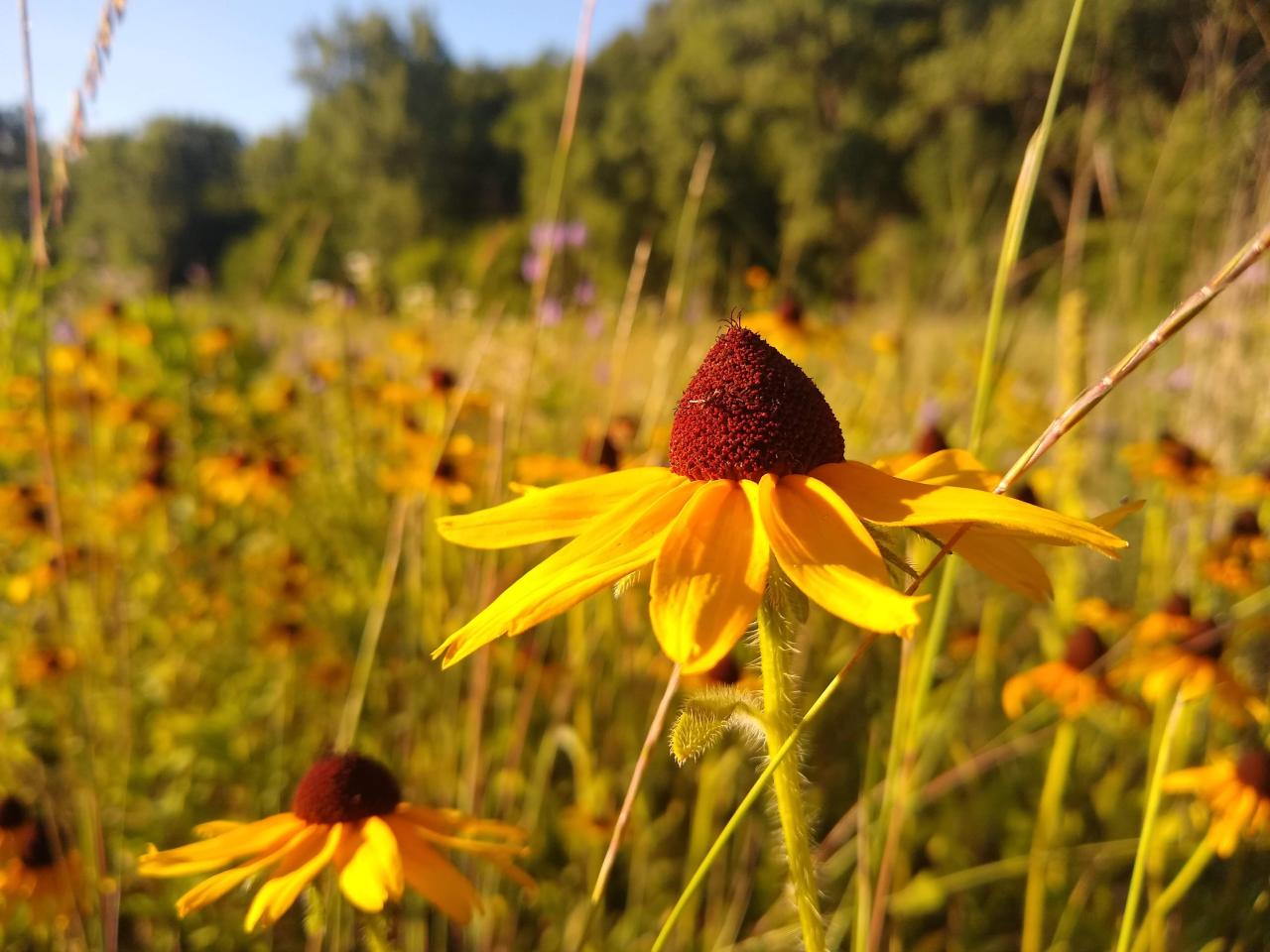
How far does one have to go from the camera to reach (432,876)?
0.80 m

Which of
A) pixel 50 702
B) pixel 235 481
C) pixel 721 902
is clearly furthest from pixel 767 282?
pixel 50 702

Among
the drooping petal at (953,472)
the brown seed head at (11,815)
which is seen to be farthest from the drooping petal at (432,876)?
the brown seed head at (11,815)

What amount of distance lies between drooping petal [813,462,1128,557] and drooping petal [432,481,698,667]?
0.12m

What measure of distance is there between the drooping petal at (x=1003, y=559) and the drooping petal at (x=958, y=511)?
0.04 m

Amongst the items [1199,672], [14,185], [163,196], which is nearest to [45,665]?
[14,185]

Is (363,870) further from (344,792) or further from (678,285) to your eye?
(678,285)

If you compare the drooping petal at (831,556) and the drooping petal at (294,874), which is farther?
the drooping petal at (294,874)

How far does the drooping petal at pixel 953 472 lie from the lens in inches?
26.8

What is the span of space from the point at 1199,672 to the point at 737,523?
1.12 m

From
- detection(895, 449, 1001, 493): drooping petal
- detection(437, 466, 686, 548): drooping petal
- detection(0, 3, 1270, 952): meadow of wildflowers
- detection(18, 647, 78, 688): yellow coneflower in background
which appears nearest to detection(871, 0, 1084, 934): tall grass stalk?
detection(0, 3, 1270, 952): meadow of wildflowers

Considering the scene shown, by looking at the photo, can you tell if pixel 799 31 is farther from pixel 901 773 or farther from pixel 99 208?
pixel 99 208

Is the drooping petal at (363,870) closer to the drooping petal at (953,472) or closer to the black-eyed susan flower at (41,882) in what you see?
the drooping petal at (953,472)

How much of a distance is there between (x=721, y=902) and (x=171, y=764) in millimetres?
1165

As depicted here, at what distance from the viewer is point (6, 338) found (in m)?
1.56
